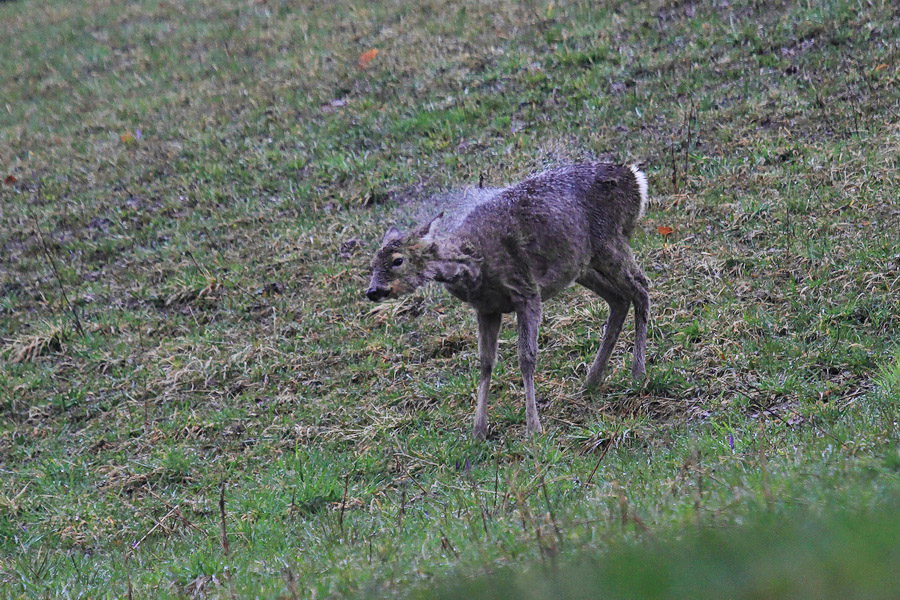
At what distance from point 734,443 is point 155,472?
492 cm

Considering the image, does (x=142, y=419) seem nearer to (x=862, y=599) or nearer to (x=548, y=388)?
(x=548, y=388)

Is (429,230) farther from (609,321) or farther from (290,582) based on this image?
(290,582)

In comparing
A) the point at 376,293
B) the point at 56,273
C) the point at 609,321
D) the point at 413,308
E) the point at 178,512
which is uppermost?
the point at 376,293

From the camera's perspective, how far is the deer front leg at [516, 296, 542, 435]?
725cm

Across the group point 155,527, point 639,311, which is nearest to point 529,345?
point 639,311

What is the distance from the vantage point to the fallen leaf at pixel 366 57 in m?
16.2

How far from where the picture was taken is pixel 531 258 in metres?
7.32

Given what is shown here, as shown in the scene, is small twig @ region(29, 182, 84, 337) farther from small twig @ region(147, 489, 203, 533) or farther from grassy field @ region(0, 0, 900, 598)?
small twig @ region(147, 489, 203, 533)

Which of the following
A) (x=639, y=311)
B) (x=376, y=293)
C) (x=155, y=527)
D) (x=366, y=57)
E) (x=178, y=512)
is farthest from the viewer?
(x=366, y=57)

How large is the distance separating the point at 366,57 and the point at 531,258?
33.4 ft

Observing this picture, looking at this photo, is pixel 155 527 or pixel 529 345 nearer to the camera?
pixel 155 527

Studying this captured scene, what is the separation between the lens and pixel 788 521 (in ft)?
8.82

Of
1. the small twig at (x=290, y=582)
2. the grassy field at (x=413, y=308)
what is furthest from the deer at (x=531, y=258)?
the small twig at (x=290, y=582)

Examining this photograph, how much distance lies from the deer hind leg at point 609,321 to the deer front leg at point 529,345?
689mm
